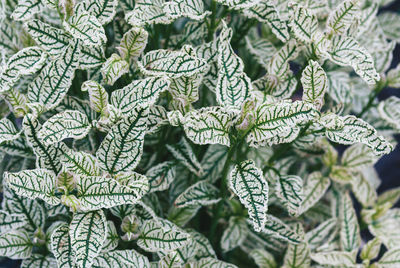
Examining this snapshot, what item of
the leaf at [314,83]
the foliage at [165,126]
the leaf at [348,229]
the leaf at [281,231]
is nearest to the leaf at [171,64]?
the foliage at [165,126]

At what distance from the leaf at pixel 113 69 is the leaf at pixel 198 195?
0.33m

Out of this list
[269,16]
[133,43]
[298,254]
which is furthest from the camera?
[298,254]

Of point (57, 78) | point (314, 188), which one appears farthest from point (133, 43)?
point (314, 188)

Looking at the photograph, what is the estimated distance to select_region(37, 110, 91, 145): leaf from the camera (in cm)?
101

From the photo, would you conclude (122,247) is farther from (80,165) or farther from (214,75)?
(214,75)

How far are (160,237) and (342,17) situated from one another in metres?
0.67

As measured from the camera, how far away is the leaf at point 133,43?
3.60ft

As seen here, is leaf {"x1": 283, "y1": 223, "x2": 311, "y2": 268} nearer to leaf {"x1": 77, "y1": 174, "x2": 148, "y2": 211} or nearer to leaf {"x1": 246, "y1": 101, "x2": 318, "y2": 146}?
leaf {"x1": 246, "y1": 101, "x2": 318, "y2": 146}

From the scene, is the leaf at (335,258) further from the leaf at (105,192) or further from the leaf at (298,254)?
the leaf at (105,192)

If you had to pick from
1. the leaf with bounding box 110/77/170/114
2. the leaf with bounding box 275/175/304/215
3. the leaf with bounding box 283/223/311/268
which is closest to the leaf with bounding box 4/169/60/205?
the leaf with bounding box 110/77/170/114

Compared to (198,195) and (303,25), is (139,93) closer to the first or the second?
(198,195)

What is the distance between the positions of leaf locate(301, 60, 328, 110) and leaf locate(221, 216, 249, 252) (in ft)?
1.44

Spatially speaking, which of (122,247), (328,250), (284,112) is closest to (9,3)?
(122,247)

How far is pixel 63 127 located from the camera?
1.05 meters
